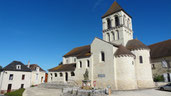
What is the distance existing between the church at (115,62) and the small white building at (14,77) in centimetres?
750

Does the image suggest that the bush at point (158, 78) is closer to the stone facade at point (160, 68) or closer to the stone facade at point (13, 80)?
the stone facade at point (160, 68)

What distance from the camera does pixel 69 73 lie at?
94.3 ft

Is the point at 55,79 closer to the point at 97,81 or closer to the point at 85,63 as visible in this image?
the point at 85,63

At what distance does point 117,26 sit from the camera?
93.9 feet

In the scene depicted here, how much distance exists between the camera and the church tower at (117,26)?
2792cm

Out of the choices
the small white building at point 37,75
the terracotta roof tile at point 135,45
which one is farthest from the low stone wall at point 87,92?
the small white building at point 37,75

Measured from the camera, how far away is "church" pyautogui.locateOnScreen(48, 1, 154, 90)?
22.0 metres

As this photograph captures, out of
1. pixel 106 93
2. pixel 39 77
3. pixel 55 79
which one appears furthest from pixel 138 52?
pixel 39 77

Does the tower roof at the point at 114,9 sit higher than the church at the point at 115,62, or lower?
higher

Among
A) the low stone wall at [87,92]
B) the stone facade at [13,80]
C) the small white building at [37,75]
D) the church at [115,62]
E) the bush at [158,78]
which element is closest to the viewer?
the low stone wall at [87,92]

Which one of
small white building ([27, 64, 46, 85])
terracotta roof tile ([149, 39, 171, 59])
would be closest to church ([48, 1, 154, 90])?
terracotta roof tile ([149, 39, 171, 59])

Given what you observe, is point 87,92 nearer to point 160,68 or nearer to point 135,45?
point 135,45

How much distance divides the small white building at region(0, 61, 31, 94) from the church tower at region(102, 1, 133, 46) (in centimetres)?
2260

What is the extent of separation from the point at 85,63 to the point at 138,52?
10.8 m
